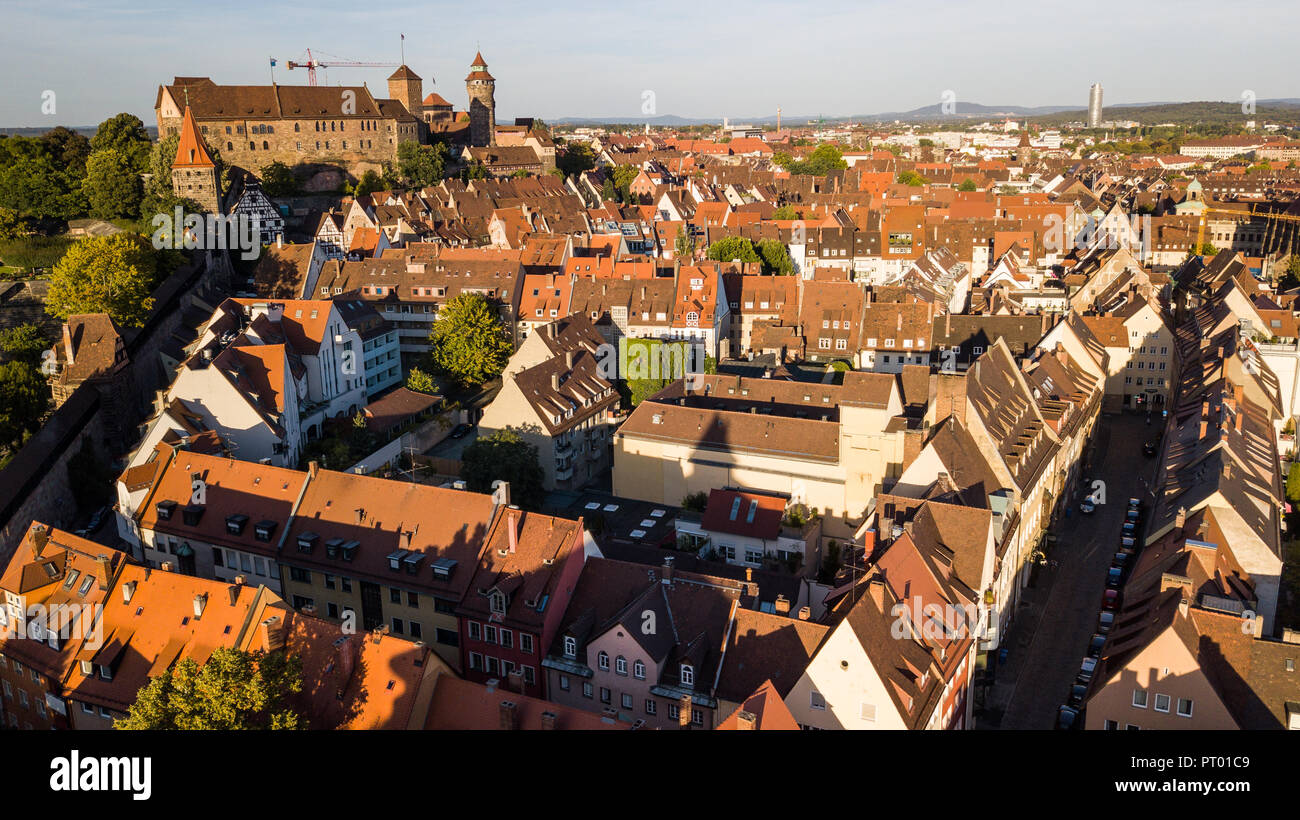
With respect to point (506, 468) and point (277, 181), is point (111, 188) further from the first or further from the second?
point (506, 468)

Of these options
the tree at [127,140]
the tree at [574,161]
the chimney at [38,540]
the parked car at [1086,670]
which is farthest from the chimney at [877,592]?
the tree at [574,161]

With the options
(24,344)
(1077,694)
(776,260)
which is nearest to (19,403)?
(24,344)

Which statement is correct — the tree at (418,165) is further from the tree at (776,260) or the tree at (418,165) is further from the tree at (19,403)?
the tree at (19,403)

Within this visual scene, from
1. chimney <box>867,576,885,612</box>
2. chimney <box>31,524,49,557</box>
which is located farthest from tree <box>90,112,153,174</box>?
chimney <box>867,576,885,612</box>

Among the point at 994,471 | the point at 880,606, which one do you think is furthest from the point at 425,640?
the point at 994,471

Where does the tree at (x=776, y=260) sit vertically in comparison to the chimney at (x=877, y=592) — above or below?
above
